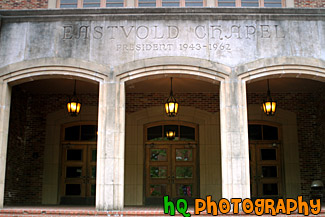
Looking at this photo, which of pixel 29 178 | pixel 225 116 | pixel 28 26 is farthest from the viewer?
pixel 29 178

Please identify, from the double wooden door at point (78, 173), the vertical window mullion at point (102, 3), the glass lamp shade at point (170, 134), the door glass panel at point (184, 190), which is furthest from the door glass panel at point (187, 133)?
the vertical window mullion at point (102, 3)

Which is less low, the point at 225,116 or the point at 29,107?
the point at 29,107

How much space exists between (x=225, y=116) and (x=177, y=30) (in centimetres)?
251

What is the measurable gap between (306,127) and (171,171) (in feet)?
16.0

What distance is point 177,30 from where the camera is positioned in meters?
10.1

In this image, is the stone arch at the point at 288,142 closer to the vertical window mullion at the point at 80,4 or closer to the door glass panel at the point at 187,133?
the door glass panel at the point at 187,133

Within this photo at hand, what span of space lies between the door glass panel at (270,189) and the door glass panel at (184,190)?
→ 2544mm

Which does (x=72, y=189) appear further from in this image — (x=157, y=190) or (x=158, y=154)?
(x=158, y=154)

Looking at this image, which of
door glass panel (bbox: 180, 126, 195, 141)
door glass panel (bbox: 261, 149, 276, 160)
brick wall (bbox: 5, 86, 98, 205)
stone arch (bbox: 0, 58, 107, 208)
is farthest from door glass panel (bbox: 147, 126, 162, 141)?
stone arch (bbox: 0, 58, 107, 208)

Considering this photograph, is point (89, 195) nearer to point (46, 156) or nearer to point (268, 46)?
point (46, 156)

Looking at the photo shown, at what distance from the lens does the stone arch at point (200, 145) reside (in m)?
13.1

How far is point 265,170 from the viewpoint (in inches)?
536

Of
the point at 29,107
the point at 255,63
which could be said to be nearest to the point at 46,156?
the point at 29,107

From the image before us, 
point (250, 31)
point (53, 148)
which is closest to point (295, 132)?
point (250, 31)
